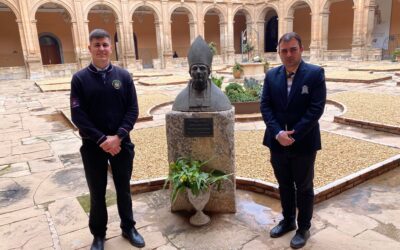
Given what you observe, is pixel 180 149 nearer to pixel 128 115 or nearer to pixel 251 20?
pixel 128 115

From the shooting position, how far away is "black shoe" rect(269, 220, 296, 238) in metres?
2.87

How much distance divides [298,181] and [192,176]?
3.02ft

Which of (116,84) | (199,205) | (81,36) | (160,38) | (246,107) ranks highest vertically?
(81,36)

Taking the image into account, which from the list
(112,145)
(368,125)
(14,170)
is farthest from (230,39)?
(112,145)

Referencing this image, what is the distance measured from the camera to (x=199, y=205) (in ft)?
10.0

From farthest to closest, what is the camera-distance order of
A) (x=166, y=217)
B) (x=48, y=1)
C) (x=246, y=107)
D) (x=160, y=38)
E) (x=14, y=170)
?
(x=160, y=38) < (x=48, y=1) < (x=246, y=107) < (x=14, y=170) < (x=166, y=217)

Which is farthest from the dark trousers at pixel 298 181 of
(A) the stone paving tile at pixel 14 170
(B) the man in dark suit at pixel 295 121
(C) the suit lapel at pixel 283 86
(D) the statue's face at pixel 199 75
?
(A) the stone paving tile at pixel 14 170

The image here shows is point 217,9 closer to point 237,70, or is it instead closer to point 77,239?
point 237,70

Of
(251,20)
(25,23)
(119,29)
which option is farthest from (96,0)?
(251,20)

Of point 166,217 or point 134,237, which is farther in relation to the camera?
point 166,217

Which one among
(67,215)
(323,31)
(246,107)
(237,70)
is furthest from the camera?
(323,31)

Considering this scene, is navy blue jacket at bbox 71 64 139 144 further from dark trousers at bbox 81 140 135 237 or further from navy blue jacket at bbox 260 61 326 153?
navy blue jacket at bbox 260 61 326 153

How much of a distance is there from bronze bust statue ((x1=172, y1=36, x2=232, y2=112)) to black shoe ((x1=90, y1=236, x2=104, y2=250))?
1.37 metres

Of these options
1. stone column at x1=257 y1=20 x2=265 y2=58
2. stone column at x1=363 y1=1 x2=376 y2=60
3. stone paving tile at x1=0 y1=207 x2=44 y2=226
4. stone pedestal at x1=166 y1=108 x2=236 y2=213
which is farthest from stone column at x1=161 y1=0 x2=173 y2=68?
stone pedestal at x1=166 y1=108 x2=236 y2=213
